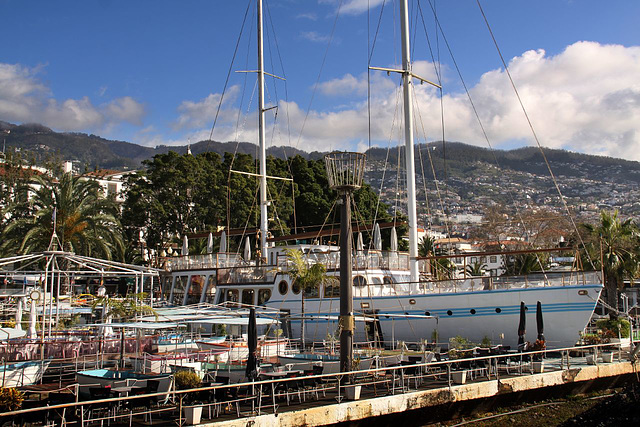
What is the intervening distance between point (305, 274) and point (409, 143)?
7.18 metres

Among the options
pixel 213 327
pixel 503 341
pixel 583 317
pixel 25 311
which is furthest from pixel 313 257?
pixel 25 311

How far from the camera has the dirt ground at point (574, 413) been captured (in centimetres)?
1059

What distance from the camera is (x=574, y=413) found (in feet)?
51.2

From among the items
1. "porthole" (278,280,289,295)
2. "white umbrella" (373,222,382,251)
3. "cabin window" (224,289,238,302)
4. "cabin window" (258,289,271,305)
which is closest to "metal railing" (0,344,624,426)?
"white umbrella" (373,222,382,251)

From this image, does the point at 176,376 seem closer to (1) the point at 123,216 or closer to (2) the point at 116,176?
(1) the point at 123,216

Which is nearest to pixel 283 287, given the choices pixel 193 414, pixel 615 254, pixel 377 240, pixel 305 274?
pixel 305 274

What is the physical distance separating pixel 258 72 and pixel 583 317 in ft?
74.9

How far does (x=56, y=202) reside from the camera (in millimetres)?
34312

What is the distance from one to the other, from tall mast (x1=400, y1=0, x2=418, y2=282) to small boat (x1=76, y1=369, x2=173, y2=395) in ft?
45.2

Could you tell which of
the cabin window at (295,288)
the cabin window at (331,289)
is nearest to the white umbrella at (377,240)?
the cabin window at (331,289)

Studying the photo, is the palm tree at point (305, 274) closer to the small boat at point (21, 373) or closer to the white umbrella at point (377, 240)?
the white umbrella at point (377, 240)

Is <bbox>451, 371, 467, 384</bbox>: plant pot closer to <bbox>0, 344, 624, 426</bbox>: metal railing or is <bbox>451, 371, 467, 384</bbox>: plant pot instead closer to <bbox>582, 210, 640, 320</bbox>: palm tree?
<bbox>0, 344, 624, 426</bbox>: metal railing

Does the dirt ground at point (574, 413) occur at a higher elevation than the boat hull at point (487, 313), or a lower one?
lower

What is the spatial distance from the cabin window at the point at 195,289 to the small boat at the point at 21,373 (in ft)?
62.4
